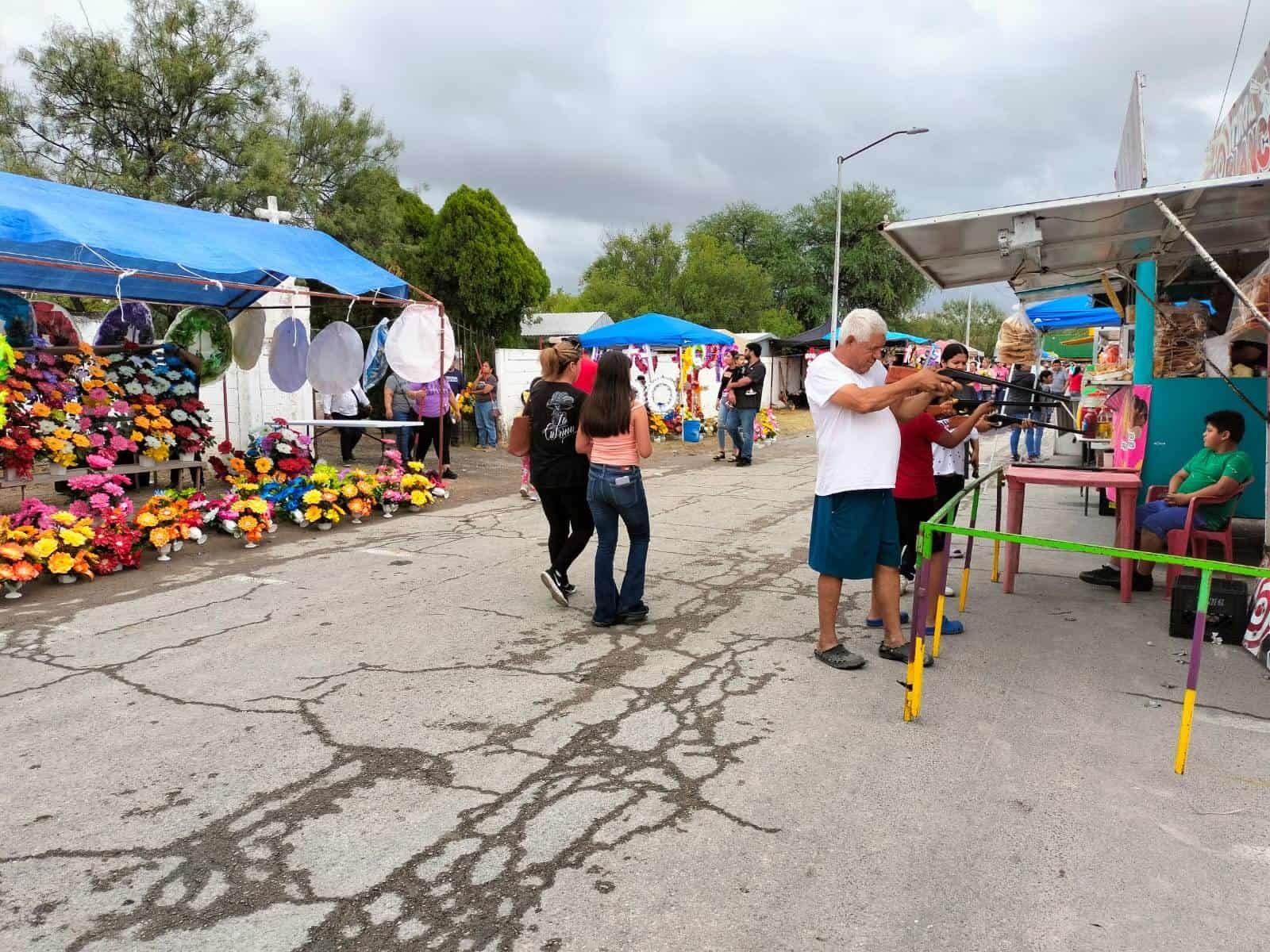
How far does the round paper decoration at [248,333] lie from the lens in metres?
10.9

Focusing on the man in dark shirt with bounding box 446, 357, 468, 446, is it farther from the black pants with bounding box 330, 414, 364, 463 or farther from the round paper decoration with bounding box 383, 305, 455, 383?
the round paper decoration with bounding box 383, 305, 455, 383

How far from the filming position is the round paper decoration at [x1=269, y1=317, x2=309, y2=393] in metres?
10.7

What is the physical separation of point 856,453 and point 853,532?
1.31 feet

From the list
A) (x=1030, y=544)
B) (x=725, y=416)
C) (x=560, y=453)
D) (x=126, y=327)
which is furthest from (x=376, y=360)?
(x=1030, y=544)

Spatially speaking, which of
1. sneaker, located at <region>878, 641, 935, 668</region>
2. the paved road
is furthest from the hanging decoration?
sneaker, located at <region>878, 641, 935, 668</region>

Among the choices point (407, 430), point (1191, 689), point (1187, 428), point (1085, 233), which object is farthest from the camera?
point (407, 430)

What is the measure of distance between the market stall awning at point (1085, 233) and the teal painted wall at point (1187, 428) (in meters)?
0.98

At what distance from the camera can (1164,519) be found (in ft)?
19.5

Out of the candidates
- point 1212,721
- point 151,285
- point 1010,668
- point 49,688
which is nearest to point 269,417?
point 151,285

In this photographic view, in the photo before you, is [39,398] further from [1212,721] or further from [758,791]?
[1212,721]

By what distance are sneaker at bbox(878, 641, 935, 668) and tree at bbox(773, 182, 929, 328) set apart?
4048cm

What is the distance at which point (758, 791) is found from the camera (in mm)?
3281

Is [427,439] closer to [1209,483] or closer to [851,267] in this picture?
[1209,483]

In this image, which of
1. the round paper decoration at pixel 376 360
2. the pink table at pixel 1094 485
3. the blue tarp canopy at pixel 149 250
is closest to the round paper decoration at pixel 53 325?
the blue tarp canopy at pixel 149 250
